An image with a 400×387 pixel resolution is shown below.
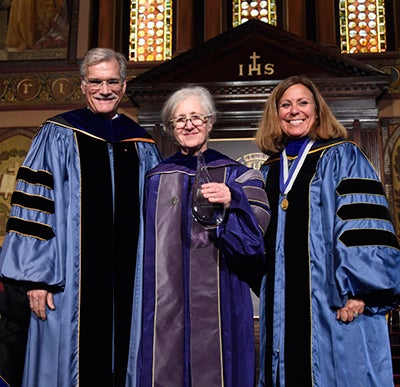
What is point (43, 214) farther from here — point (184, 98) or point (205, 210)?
point (184, 98)

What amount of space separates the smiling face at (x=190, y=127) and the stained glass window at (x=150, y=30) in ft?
18.9

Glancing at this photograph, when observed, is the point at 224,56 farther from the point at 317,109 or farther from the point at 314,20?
the point at 317,109

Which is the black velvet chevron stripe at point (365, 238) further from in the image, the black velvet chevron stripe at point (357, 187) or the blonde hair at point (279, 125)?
the blonde hair at point (279, 125)

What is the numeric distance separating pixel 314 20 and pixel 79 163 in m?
6.46

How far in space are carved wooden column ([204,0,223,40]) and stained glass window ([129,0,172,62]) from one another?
57 cm

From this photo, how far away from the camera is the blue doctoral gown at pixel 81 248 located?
Answer: 2.60 m

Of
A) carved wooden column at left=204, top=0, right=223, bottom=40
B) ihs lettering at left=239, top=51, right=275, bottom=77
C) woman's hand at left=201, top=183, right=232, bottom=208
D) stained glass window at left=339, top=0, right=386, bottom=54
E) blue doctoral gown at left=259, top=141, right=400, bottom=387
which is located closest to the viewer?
woman's hand at left=201, top=183, right=232, bottom=208

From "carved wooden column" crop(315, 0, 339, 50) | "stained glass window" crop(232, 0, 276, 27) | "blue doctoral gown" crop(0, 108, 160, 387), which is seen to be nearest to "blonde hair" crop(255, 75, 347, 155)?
"blue doctoral gown" crop(0, 108, 160, 387)

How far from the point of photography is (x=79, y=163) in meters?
2.87

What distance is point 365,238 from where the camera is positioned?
2652 millimetres

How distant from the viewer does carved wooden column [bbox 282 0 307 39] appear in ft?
27.0

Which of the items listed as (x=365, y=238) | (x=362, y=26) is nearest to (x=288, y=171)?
(x=365, y=238)

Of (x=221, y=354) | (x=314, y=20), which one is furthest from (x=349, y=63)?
(x=221, y=354)

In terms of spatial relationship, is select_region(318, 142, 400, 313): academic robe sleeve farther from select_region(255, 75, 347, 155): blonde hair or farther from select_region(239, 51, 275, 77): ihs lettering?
select_region(239, 51, 275, 77): ihs lettering
